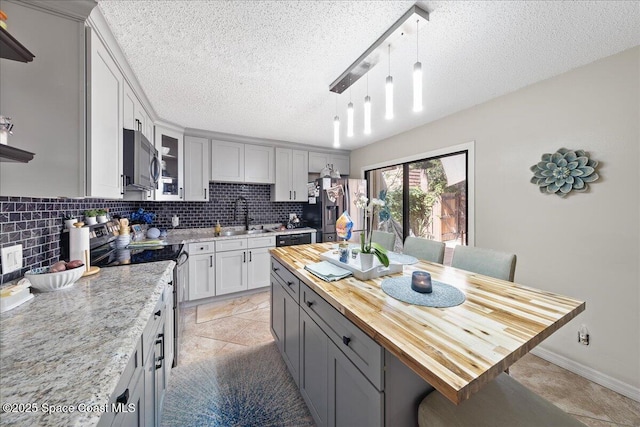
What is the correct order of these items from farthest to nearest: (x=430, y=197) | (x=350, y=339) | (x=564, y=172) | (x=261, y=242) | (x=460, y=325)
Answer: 1. (x=261, y=242)
2. (x=430, y=197)
3. (x=564, y=172)
4. (x=350, y=339)
5. (x=460, y=325)

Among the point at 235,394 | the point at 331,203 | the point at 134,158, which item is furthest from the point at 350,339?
the point at 331,203

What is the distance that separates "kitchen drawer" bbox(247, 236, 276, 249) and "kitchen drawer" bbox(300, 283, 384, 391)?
7.12 ft

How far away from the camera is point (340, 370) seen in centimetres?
105

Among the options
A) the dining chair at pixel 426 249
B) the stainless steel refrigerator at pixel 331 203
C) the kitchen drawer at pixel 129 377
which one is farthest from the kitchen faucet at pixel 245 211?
the kitchen drawer at pixel 129 377

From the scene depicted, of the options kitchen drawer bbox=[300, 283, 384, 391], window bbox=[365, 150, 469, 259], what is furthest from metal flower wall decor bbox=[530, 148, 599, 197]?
kitchen drawer bbox=[300, 283, 384, 391]

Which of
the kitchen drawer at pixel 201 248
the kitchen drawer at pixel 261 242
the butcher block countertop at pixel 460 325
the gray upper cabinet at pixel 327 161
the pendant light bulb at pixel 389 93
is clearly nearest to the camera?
the butcher block countertop at pixel 460 325

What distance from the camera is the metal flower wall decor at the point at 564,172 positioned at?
1.74 metres

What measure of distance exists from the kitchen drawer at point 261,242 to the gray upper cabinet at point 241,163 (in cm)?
93

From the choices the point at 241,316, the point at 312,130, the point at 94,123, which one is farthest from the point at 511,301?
the point at 312,130

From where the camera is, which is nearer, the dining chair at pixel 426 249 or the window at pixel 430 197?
the dining chair at pixel 426 249

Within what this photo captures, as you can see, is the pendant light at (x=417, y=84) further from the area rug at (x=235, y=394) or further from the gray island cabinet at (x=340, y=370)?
the area rug at (x=235, y=394)

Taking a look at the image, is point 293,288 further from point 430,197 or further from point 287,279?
point 430,197

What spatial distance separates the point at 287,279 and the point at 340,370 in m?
0.79

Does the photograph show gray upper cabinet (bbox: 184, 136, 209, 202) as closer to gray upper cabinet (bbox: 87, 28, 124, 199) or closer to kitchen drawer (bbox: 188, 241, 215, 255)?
kitchen drawer (bbox: 188, 241, 215, 255)
